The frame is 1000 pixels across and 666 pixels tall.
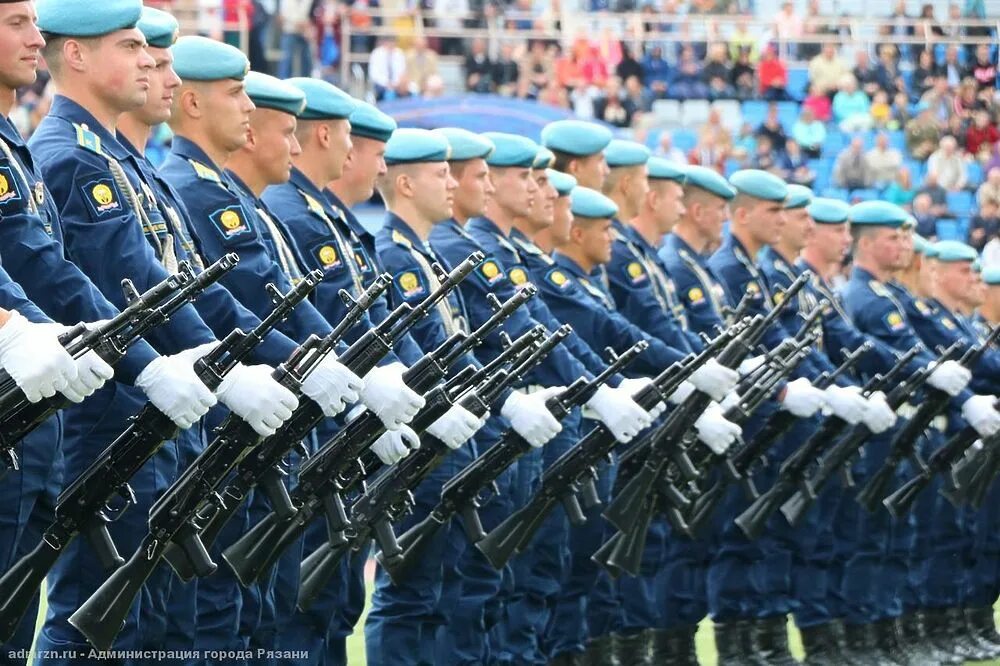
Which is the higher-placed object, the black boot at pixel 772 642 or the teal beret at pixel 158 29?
the teal beret at pixel 158 29

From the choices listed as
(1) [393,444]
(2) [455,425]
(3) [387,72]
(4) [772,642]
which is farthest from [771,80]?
(1) [393,444]

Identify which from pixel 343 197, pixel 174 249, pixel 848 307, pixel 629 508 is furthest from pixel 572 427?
pixel 848 307

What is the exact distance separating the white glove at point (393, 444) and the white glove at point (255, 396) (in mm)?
1024

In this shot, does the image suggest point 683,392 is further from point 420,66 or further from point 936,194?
point 420,66

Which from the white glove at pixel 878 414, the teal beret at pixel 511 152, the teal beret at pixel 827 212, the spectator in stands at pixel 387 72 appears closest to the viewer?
the teal beret at pixel 511 152

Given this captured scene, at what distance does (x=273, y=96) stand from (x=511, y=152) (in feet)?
6.72

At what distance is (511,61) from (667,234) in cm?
1144

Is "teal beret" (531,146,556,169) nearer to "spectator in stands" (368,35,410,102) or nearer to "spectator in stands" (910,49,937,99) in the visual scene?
"spectator in stands" (368,35,410,102)

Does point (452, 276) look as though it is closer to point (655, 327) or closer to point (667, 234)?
point (655, 327)

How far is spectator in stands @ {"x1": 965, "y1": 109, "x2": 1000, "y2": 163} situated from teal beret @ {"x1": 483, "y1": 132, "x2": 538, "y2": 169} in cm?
1325

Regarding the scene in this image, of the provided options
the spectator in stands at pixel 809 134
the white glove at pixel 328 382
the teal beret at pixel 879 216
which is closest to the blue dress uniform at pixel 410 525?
the white glove at pixel 328 382

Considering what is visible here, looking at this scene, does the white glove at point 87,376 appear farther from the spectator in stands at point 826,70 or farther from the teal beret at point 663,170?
the spectator in stands at point 826,70

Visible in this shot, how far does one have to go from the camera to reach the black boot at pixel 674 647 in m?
8.94

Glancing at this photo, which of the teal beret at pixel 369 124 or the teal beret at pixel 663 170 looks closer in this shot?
the teal beret at pixel 369 124
